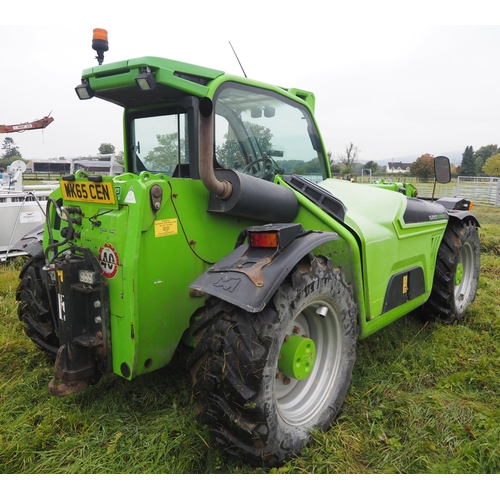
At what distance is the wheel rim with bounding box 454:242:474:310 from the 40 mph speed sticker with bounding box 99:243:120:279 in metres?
3.93

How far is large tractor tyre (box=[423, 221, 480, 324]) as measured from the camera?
14.9ft

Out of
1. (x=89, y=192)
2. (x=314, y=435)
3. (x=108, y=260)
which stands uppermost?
(x=89, y=192)

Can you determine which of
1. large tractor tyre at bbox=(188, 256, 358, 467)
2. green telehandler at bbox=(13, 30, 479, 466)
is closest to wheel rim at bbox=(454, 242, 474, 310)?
green telehandler at bbox=(13, 30, 479, 466)

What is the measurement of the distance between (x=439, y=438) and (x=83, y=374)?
2238mm

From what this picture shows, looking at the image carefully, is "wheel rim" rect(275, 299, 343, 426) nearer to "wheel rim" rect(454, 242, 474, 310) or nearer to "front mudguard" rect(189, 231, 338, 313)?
"front mudguard" rect(189, 231, 338, 313)

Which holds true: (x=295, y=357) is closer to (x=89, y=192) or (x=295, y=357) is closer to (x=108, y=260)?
(x=108, y=260)

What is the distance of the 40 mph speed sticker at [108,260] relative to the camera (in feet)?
8.58

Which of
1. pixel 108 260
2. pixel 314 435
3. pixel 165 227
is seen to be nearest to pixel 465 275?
pixel 314 435

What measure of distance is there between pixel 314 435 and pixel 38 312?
224 cm

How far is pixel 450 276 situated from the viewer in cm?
453

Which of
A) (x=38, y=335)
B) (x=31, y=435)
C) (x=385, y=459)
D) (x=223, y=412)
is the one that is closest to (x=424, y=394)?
(x=385, y=459)

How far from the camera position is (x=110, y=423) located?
2912mm

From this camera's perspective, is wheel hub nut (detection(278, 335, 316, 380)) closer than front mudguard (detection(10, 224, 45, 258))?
Yes

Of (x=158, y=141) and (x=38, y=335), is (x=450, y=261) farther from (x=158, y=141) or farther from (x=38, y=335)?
(x=38, y=335)
